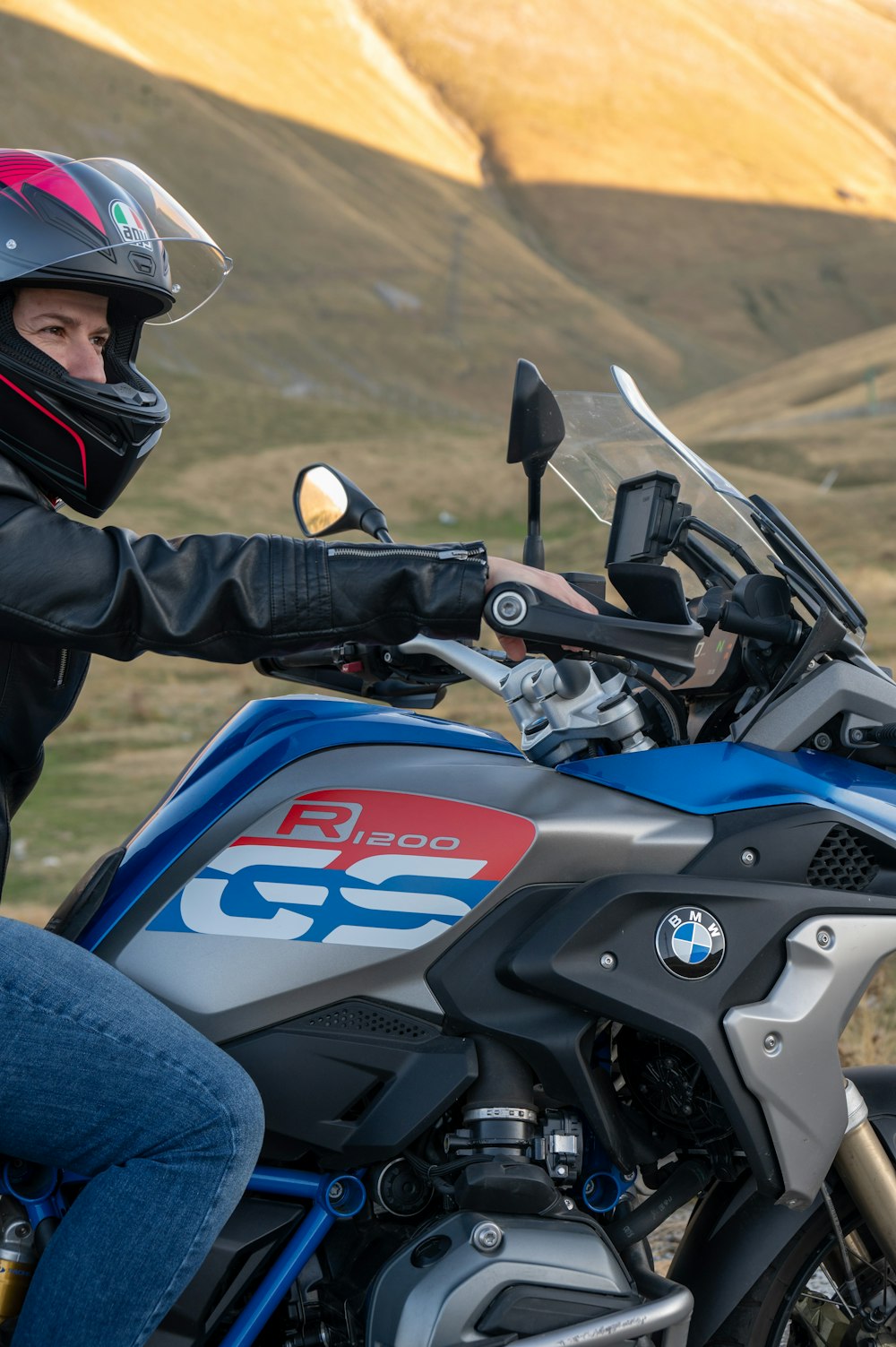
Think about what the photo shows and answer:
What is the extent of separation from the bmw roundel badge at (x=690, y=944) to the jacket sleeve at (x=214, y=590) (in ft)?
1.81

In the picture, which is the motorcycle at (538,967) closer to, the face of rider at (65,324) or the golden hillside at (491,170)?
the face of rider at (65,324)

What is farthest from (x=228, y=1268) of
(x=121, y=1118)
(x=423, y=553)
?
(x=423, y=553)

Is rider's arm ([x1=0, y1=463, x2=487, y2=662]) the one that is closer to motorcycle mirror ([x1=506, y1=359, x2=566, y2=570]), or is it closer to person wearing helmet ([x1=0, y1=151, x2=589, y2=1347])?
person wearing helmet ([x1=0, y1=151, x2=589, y2=1347])

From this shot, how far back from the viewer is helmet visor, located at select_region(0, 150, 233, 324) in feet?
7.27

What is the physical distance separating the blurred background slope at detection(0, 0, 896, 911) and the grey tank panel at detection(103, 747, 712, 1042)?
17.4 m

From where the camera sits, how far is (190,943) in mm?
2211

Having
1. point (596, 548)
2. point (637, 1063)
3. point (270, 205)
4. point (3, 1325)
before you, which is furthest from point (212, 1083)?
point (270, 205)

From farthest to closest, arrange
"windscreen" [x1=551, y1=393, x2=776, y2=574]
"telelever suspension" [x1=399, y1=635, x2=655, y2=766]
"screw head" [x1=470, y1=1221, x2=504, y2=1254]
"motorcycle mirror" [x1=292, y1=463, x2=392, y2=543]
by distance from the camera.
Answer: "motorcycle mirror" [x1=292, y1=463, x2=392, y2=543] → "windscreen" [x1=551, y1=393, x2=776, y2=574] → "telelever suspension" [x1=399, y1=635, x2=655, y2=766] → "screw head" [x1=470, y1=1221, x2=504, y2=1254]

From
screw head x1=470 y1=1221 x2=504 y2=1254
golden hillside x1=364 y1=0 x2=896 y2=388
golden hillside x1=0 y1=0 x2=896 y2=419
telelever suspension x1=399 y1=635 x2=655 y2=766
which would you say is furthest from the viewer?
golden hillside x1=364 y1=0 x2=896 y2=388

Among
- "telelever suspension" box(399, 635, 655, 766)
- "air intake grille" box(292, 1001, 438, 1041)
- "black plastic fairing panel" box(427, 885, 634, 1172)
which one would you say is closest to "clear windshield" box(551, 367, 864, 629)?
"telelever suspension" box(399, 635, 655, 766)

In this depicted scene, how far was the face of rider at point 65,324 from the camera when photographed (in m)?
2.30

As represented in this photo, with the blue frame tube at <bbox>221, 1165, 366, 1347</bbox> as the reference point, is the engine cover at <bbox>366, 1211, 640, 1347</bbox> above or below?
above

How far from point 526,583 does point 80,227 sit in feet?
2.97

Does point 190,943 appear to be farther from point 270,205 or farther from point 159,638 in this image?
point 270,205
